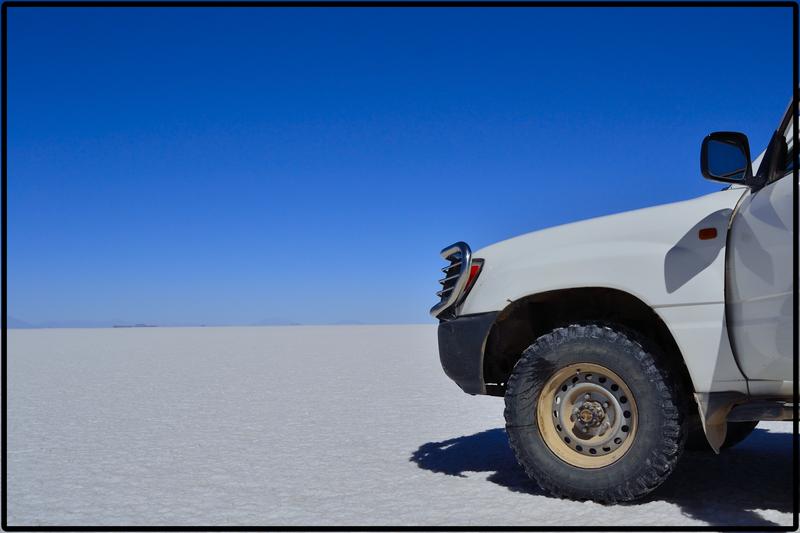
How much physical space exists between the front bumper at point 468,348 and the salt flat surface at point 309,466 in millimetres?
736

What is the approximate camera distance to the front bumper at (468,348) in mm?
5098

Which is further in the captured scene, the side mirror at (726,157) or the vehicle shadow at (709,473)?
the vehicle shadow at (709,473)

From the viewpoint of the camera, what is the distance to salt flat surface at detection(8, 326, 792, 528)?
4598 mm

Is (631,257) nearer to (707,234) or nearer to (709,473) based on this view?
(707,234)

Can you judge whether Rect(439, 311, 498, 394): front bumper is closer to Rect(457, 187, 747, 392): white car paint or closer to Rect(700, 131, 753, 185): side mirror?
Rect(457, 187, 747, 392): white car paint

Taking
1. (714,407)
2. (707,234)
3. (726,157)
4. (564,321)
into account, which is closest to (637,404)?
(714,407)

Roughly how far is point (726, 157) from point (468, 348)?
1975 millimetres

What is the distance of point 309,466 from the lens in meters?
6.18

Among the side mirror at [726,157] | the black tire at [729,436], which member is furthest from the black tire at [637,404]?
the black tire at [729,436]

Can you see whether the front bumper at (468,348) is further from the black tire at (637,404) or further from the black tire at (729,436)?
the black tire at (729,436)

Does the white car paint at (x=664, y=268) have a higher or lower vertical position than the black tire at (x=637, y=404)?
higher

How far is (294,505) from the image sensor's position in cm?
490

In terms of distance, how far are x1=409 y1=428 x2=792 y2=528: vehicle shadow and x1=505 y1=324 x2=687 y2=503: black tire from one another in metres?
0.27

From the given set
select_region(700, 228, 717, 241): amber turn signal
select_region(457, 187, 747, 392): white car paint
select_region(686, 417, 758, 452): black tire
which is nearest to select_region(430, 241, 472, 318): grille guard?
select_region(457, 187, 747, 392): white car paint
